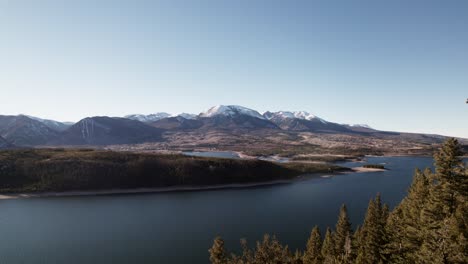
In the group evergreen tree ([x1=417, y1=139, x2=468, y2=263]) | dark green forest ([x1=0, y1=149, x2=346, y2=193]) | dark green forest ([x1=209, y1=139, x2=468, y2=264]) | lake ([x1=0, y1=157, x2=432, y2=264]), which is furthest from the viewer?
dark green forest ([x1=0, y1=149, x2=346, y2=193])

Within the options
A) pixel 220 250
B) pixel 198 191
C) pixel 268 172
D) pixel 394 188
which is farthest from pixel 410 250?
pixel 268 172

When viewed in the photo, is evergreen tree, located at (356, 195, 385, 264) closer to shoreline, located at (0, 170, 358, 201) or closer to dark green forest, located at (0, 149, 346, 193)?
shoreline, located at (0, 170, 358, 201)

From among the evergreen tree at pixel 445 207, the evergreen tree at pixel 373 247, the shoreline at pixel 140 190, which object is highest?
the evergreen tree at pixel 445 207


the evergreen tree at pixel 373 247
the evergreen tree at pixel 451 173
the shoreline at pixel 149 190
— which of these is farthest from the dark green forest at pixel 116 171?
the evergreen tree at pixel 451 173

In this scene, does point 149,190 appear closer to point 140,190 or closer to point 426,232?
point 140,190

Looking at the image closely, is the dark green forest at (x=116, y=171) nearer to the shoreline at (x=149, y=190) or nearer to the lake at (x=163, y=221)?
the shoreline at (x=149, y=190)

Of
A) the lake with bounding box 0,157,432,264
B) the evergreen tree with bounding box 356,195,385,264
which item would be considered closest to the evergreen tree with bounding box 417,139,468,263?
the evergreen tree with bounding box 356,195,385,264
